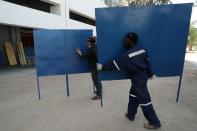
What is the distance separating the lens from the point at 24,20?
1059 cm

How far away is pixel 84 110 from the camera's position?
451 centimetres

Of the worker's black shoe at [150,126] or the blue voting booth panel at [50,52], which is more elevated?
the blue voting booth panel at [50,52]

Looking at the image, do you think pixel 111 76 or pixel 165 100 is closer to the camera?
pixel 111 76

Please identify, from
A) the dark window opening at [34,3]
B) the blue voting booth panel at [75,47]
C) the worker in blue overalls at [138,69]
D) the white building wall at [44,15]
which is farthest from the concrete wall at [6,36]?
the worker in blue overalls at [138,69]

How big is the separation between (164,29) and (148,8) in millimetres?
533

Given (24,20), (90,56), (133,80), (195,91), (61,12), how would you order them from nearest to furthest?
1. (133,80)
2. (90,56)
3. (195,91)
4. (24,20)
5. (61,12)

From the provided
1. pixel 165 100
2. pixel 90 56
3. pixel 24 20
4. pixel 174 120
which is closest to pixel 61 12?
pixel 24 20

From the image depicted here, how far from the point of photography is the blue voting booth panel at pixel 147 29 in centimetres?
362

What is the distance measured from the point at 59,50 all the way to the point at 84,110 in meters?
1.72

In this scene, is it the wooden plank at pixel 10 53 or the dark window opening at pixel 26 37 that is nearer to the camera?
the wooden plank at pixel 10 53

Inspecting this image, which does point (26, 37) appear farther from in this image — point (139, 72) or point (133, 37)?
point (139, 72)

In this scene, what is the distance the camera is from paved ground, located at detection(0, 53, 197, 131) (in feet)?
12.1

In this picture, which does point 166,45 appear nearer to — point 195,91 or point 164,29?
point 164,29

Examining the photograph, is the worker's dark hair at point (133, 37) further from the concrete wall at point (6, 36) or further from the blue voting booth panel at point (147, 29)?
the concrete wall at point (6, 36)
